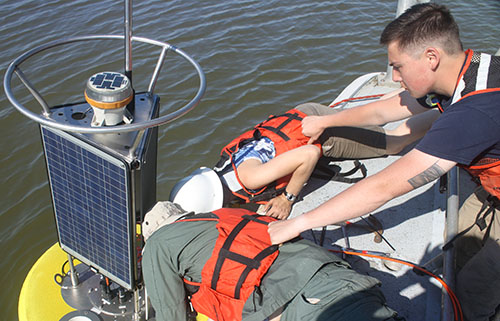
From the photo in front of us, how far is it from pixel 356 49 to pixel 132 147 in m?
6.63

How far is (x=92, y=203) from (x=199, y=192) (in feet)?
3.21

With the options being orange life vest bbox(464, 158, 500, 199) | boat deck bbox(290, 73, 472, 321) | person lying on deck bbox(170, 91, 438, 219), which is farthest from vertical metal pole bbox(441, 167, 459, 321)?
Result: person lying on deck bbox(170, 91, 438, 219)

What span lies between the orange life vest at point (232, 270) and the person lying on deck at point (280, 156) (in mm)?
924

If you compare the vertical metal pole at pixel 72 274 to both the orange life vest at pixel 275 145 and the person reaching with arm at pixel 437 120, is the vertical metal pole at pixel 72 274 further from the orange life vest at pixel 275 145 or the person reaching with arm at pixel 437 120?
the person reaching with arm at pixel 437 120

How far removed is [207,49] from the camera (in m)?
8.30

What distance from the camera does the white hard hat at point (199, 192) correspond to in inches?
150

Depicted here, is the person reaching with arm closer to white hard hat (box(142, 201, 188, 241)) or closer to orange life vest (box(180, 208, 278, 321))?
orange life vest (box(180, 208, 278, 321))

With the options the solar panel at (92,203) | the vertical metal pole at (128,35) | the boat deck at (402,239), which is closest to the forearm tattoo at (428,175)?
the boat deck at (402,239)

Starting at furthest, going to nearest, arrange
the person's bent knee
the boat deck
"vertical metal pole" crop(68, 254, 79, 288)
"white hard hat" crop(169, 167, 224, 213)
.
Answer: the person's bent knee, "white hard hat" crop(169, 167, 224, 213), "vertical metal pole" crop(68, 254, 79, 288), the boat deck

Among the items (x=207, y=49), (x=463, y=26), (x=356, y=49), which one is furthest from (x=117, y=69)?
(x=463, y=26)

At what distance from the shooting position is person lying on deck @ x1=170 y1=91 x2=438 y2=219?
4.02m

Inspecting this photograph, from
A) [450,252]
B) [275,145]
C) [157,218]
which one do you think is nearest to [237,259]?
[157,218]

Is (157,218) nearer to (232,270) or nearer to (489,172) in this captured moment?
(232,270)

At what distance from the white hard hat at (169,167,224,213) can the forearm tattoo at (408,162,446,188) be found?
70.8 inches
